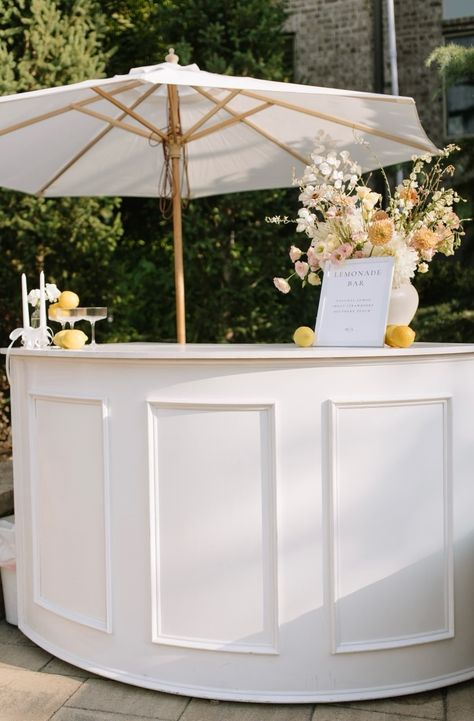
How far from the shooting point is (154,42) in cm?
850

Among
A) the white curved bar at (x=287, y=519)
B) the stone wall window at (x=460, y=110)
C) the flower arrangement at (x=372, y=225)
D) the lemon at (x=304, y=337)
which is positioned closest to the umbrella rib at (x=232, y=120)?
the flower arrangement at (x=372, y=225)

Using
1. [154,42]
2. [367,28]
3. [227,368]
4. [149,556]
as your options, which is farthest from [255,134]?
[367,28]

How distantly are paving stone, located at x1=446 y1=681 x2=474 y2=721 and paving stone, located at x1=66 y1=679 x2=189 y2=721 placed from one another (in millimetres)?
893

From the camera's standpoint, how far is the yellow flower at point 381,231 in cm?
287

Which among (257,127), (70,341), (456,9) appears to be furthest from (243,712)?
(456,9)

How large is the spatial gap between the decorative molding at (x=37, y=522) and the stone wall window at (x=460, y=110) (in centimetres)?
830

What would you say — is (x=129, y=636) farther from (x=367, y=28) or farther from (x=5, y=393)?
(x=367, y=28)

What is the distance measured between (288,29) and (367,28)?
1.01 meters

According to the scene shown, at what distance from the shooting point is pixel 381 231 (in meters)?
2.87

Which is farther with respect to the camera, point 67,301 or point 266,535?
point 67,301

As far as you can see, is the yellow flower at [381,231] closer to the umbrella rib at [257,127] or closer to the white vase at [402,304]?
the white vase at [402,304]

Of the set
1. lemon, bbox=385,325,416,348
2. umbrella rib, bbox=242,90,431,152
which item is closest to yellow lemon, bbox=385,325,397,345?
lemon, bbox=385,325,416,348

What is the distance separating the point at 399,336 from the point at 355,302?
0.79 ft

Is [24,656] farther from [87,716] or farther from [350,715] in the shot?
[350,715]
